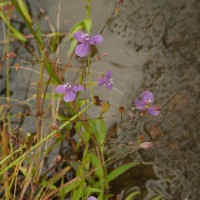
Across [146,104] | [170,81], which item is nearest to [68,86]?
[146,104]

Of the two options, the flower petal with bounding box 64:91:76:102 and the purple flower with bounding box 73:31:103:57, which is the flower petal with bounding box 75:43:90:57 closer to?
the purple flower with bounding box 73:31:103:57

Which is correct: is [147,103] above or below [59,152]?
above

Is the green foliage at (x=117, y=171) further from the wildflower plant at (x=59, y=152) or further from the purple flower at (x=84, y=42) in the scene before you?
the purple flower at (x=84, y=42)

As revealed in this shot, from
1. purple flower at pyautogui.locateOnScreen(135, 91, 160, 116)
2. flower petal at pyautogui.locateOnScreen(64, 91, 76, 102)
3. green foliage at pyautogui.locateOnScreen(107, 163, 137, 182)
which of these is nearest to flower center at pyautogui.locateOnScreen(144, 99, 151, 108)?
purple flower at pyautogui.locateOnScreen(135, 91, 160, 116)

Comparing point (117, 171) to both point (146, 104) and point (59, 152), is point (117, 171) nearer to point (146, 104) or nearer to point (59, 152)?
point (59, 152)

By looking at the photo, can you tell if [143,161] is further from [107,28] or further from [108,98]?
[107,28]

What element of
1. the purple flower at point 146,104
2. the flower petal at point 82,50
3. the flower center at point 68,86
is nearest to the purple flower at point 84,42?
the flower petal at point 82,50

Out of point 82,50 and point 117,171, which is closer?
point 82,50

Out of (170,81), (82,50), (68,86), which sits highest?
(82,50)
